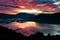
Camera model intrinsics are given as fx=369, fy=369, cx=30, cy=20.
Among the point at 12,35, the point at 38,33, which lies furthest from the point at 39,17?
the point at 12,35

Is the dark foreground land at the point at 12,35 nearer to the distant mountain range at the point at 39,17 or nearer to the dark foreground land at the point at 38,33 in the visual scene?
the dark foreground land at the point at 38,33

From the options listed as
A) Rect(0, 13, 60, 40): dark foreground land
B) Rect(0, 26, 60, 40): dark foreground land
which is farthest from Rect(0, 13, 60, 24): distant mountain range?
Rect(0, 26, 60, 40): dark foreground land

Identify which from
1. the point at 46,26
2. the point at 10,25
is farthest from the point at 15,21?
the point at 46,26

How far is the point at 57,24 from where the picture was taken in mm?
6441

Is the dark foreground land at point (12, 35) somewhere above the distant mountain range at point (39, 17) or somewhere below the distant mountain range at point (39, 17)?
below

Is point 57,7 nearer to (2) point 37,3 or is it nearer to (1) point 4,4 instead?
(2) point 37,3

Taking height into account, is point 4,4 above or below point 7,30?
above

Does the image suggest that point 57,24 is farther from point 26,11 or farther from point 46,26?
point 26,11

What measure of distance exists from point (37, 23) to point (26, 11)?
0.28 meters

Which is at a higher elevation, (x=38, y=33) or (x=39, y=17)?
(x=39, y=17)

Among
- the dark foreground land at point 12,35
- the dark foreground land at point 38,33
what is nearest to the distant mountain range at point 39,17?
the dark foreground land at point 38,33

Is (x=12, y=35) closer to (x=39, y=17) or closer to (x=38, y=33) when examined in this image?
(x=38, y=33)

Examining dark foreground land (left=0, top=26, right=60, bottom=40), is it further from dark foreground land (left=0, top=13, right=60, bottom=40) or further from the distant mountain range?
the distant mountain range

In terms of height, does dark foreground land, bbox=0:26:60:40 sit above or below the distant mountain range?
below
